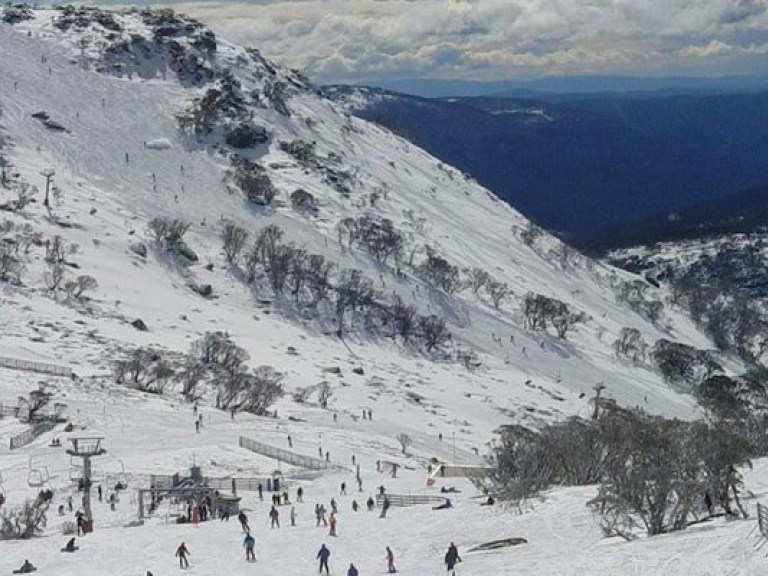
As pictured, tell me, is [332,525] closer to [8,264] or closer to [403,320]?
[8,264]

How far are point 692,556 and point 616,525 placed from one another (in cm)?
563

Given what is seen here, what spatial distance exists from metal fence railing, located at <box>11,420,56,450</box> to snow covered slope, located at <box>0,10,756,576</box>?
777mm

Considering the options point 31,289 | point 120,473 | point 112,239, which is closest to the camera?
point 120,473

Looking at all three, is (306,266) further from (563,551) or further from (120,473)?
(563,551)

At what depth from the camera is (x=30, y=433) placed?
59.4m

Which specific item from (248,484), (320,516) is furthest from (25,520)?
(248,484)

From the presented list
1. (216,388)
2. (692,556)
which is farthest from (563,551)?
(216,388)

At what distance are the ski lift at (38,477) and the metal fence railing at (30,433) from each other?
5.44 m

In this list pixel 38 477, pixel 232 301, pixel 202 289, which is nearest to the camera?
pixel 38 477

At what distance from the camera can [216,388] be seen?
271 ft

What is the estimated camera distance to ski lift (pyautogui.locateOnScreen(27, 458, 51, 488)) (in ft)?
163

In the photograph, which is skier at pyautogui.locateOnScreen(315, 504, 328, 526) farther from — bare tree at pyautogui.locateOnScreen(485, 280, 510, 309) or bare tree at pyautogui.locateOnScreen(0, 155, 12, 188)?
bare tree at pyautogui.locateOnScreen(0, 155, 12, 188)

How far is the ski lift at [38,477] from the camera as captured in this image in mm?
49562

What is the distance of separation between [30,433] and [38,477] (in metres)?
9.68
